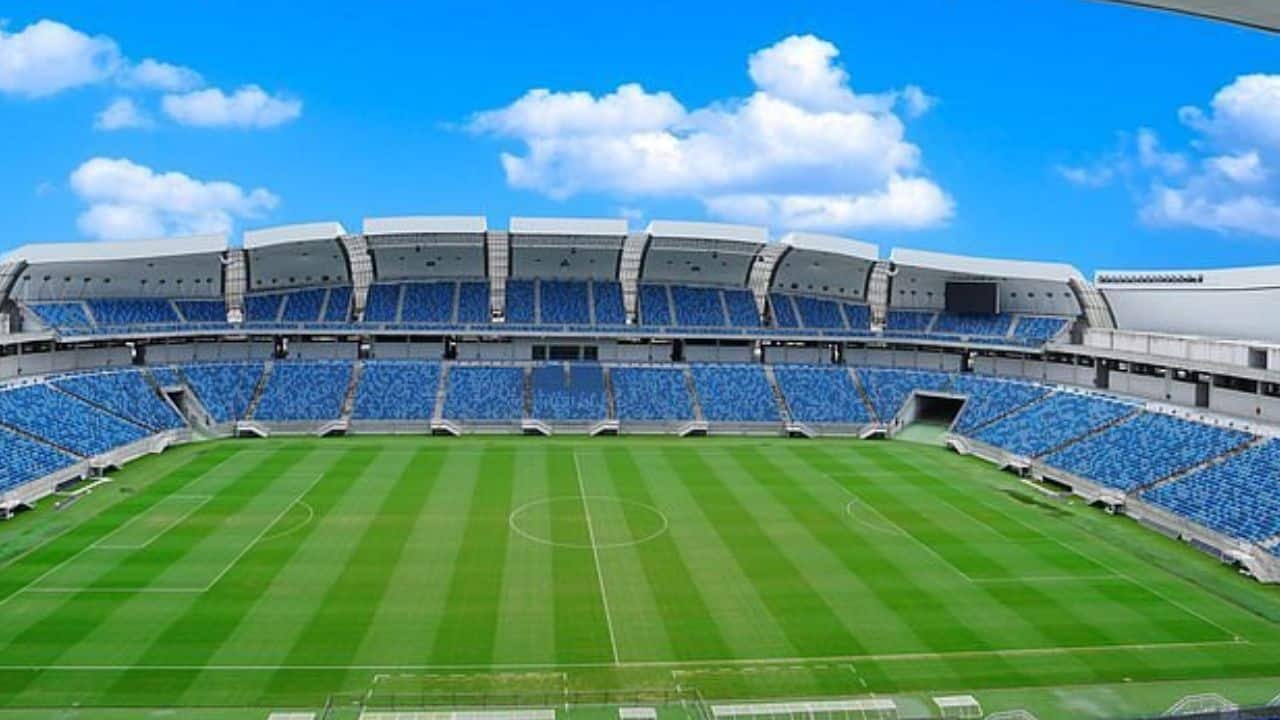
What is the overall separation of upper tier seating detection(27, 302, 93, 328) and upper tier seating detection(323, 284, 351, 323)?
488 inches

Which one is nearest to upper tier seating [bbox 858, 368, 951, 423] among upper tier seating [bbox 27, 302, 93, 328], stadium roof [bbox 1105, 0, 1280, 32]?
upper tier seating [bbox 27, 302, 93, 328]

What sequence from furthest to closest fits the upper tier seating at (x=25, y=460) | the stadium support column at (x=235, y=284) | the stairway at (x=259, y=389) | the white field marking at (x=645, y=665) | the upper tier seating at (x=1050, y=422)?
the stadium support column at (x=235, y=284)
the stairway at (x=259, y=389)
the upper tier seating at (x=1050, y=422)
the upper tier seating at (x=25, y=460)
the white field marking at (x=645, y=665)

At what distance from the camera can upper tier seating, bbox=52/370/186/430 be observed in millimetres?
44250

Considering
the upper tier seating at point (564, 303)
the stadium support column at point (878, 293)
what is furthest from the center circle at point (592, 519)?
the stadium support column at point (878, 293)

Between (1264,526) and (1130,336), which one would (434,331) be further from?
(1264,526)

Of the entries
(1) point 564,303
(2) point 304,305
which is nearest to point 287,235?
(2) point 304,305

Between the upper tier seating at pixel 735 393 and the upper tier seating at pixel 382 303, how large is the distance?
18338 millimetres

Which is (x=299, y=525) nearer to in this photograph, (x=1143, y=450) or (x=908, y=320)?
(x=1143, y=450)

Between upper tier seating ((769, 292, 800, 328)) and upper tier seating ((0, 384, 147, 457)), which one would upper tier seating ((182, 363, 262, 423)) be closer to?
upper tier seating ((0, 384, 147, 457))

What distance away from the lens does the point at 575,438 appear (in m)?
49.8

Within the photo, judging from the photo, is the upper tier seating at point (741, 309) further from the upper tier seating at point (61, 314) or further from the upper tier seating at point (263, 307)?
the upper tier seating at point (61, 314)

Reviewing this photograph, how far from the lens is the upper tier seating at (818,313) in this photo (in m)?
60.2

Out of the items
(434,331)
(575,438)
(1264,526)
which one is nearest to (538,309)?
(434,331)

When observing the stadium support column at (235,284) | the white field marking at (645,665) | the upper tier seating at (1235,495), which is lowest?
the white field marking at (645,665)
